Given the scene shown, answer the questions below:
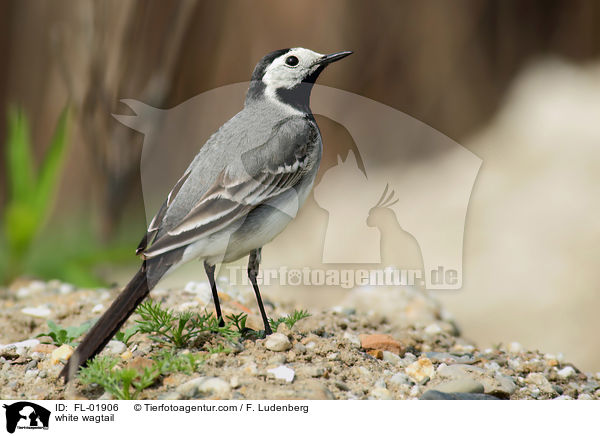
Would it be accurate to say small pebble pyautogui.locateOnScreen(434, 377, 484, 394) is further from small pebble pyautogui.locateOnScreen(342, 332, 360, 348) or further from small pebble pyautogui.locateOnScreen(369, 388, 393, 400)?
small pebble pyautogui.locateOnScreen(342, 332, 360, 348)

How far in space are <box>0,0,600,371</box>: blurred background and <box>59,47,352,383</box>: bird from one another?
2264 millimetres

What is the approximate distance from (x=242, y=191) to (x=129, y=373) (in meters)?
1.09

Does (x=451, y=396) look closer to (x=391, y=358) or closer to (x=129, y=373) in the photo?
(x=391, y=358)

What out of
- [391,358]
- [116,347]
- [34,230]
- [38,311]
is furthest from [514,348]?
[34,230]

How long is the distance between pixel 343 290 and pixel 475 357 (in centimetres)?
297

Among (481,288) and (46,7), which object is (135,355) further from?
(46,7)

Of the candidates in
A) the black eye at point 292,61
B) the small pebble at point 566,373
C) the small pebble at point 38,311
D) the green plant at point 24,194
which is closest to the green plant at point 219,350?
the small pebble at point 38,311

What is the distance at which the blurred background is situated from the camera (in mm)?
6281

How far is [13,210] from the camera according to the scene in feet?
18.9

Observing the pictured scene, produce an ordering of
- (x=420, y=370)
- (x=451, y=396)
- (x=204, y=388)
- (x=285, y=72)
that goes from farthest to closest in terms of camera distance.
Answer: (x=285, y=72) < (x=420, y=370) < (x=451, y=396) < (x=204, y=388)

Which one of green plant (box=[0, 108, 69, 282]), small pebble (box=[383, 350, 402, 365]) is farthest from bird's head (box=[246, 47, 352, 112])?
green plant (box=[0, 108, 69, 282])

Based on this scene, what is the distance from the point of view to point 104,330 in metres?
3.01

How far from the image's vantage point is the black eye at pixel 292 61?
402 cm

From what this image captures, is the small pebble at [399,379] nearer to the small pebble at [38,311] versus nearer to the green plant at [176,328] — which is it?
the green plant at [176,328]
